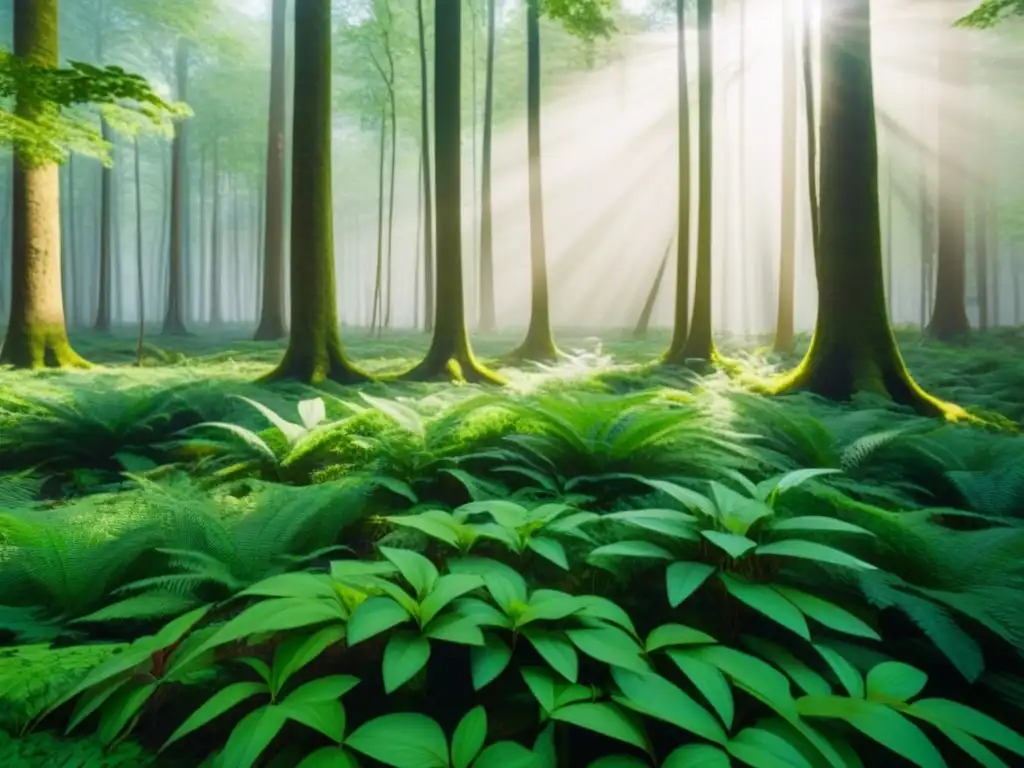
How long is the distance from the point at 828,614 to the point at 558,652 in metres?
0.79

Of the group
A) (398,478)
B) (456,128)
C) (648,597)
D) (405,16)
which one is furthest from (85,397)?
(405,16)

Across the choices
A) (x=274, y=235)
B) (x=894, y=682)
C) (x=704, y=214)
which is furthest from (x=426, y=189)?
(x=894, y=682)

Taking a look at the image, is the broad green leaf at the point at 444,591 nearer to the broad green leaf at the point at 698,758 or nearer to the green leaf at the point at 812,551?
the broad green leaf at the point at 698,758

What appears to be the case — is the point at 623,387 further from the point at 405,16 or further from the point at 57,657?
the point at 405,16

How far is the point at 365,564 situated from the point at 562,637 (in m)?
0.65

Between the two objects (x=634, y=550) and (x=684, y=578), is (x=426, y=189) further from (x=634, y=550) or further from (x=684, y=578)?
(x=684, y=578)

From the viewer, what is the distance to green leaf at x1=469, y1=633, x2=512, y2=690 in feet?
4.76

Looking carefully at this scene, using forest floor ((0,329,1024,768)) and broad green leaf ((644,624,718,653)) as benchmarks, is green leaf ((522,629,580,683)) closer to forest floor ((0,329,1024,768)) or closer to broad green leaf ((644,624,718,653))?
broad green leaf ((644,624,718,653))

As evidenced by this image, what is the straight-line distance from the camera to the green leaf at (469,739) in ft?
4.23

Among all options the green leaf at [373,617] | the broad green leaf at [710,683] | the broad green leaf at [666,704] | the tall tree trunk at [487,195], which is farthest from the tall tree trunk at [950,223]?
the green leaf at [373,617]

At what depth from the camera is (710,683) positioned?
56.9 inches

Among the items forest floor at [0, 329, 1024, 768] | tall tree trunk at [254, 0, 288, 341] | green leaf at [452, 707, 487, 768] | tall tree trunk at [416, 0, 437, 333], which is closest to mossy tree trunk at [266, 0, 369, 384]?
forest floor at [0, 329, 1024, 768]

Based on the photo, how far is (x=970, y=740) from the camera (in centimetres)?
139

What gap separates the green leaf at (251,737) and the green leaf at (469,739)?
1.22ft
